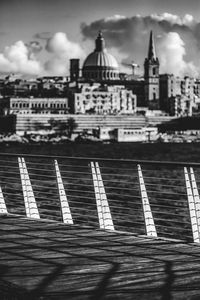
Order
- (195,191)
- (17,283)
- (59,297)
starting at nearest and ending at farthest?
(59,297) < (17,283) < (195,191)

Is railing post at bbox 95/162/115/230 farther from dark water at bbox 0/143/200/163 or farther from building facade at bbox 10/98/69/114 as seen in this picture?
building facade at bbox 10/98/69/114

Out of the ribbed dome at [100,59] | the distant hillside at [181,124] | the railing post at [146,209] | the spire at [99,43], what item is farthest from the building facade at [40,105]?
the railing post at [146,209]

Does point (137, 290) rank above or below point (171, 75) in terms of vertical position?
below

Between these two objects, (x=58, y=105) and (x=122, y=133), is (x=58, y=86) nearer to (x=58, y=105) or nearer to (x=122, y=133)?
(x=58, y=105)

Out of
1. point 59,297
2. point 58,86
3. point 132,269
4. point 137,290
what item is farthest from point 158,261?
point 58,86

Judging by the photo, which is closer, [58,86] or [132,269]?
[132,269]

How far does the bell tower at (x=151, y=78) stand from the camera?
160625 millimetres

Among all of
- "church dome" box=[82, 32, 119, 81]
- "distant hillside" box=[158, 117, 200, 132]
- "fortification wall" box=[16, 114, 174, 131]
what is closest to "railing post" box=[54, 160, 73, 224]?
"fortification wall" box=[16, 114, 174, 131]

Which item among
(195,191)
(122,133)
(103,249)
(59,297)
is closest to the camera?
(59,297)

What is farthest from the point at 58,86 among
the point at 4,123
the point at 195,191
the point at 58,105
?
the point at 195,191

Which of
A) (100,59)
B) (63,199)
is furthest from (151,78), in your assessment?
(63,199)

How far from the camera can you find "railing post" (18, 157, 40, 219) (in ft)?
21.4

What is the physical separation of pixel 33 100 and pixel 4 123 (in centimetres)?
1744

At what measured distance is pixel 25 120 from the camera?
116 m
